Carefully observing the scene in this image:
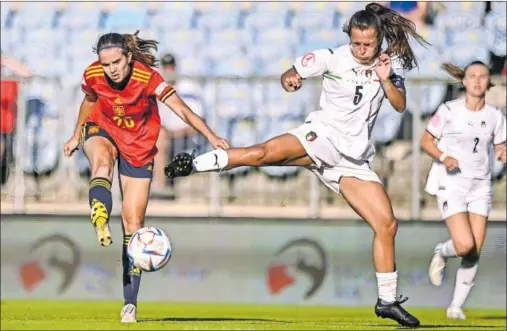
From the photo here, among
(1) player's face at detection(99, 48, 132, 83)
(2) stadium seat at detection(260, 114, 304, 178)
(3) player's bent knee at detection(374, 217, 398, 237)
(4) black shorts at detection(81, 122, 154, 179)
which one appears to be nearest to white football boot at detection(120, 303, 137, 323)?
(4) black shorts at detection(81, 122, 154, 179)

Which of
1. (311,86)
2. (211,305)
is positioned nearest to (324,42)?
(311,86)

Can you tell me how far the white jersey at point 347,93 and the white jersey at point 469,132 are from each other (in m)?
2.64

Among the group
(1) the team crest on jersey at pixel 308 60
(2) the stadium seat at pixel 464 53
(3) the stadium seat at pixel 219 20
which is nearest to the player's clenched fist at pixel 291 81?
(1) the team crest on jersey at pixel 308 60

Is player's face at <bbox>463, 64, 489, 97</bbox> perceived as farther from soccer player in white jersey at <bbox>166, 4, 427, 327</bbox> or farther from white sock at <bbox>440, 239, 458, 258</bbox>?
soccer player in white jersey at <bbox>166, 4, 427, 327</bbox>

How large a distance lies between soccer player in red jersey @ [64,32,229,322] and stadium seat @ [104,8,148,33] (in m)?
8.62

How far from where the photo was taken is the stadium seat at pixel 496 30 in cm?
1764

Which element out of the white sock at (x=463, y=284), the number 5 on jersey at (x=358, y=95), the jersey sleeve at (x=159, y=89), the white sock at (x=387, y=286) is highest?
the jersey sleeve at (x=159, y=89)

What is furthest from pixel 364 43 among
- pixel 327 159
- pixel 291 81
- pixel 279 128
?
pixel 279 128

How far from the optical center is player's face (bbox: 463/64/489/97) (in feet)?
40.5

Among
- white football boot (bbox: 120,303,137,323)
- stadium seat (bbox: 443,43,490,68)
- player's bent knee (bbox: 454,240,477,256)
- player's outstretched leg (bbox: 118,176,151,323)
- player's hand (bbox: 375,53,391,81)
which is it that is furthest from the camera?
stadium seat (bbox: 443,43,490,68)

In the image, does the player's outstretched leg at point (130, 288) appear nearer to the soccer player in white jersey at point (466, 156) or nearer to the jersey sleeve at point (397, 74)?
the jersey sleeve at point (397, 74)

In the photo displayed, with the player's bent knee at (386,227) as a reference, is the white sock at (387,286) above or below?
below

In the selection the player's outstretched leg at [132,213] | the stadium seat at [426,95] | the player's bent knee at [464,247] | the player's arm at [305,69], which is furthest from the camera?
the stadium seat at [426,95]

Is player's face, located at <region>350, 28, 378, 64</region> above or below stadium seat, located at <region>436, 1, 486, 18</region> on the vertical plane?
below
